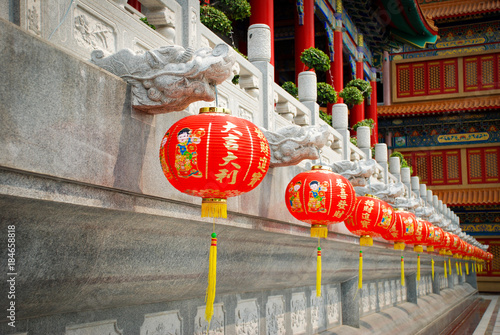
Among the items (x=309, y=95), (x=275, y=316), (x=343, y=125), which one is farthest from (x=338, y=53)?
(x=275, y=316)

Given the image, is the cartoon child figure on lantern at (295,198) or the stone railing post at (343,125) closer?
the cartoon child figure on lantern at (295,198)

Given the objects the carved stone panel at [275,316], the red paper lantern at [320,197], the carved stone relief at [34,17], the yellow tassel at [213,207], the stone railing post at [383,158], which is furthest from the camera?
the stone railing post at [383,158]

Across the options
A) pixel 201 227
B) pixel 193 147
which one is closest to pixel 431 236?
pixel 201 227

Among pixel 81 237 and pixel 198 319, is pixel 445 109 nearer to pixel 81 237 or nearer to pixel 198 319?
Answer: pixel 198 319

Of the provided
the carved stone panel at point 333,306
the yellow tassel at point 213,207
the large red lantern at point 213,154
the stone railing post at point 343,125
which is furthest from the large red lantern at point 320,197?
the carved stone panel at point 333,306

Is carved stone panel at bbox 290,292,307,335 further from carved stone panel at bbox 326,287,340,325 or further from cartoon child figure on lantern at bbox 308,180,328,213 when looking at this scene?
cartoon child figure on lantern at bbox 308,180,328,213

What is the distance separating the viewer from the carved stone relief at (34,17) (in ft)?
10.3

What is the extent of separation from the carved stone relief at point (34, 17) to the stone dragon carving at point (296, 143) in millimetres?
2449

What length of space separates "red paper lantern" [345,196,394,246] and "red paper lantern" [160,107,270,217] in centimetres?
406

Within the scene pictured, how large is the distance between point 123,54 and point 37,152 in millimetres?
987

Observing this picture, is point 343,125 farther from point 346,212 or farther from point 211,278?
point 211,278

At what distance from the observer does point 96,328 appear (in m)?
4.14

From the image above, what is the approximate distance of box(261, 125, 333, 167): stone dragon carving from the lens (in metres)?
5.04

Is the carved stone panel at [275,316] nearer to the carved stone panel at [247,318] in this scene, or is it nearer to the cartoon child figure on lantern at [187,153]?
the carved stone panel at [247,318]
